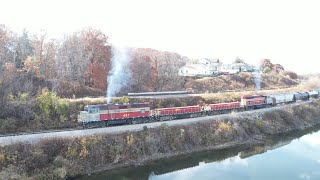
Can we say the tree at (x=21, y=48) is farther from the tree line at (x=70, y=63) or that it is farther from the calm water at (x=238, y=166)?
the calm water at (x=238, y=166)

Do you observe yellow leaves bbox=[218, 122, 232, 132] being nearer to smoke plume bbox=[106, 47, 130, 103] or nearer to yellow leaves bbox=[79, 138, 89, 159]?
smoke plume bbox=[106, 47, 130, 103]

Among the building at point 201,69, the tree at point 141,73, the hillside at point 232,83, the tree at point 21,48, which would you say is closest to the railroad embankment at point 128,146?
the tree at point 141,73

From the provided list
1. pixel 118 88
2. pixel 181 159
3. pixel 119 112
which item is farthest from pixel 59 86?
pixel 181 159

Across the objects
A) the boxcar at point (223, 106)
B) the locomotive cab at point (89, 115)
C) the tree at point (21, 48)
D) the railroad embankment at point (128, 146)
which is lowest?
the railroad embankment at point (128, 146)

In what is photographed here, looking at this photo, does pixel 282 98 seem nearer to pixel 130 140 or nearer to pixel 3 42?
pixel 130 140

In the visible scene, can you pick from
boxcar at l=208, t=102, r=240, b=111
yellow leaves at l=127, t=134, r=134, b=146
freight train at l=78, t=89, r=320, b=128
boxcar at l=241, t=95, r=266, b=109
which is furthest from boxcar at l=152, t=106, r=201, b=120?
boxcar at l=241, t=95, r=266, b=109

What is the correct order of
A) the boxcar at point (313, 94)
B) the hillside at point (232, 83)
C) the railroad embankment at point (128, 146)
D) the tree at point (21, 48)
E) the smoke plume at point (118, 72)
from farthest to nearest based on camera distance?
the boxcar at point (313, 94) < the hillside at point (232, 83) < the tree at point (21, 48) < the smoke plume at point (118, 72) < the railroad embankment at point (128, 146)

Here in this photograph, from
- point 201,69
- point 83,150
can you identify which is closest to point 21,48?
point 83,150
